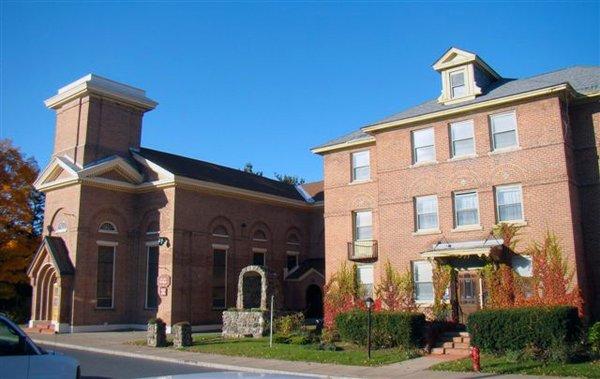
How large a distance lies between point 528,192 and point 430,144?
4868 mm

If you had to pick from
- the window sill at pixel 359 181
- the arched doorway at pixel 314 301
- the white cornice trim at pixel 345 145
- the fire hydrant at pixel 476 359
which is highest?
the white cornice trim at pixel 345 145

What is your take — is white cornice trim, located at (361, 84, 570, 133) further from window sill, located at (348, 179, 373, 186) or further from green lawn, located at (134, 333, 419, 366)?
green lawn, located at (134, 333, 419, 366)

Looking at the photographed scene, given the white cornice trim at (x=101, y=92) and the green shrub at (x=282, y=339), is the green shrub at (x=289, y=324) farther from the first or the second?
the white cornice trim at (x=101, y=92)

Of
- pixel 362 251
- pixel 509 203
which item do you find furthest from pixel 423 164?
pixel 362 251

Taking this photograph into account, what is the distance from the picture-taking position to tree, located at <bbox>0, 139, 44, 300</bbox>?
36.4 metres

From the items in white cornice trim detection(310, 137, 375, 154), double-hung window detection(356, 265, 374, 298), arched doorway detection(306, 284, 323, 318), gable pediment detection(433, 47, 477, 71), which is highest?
gable pediment detection(433, 47, 477, 71)

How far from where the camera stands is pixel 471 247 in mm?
22703

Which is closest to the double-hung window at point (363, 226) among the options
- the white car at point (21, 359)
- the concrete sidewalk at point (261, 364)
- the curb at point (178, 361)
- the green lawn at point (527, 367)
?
the concrete sidewalk at point (261, 364)

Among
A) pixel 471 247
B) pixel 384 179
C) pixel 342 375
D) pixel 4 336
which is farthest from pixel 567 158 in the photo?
pixel 4 336

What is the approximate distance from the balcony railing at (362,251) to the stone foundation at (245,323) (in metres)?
5.01

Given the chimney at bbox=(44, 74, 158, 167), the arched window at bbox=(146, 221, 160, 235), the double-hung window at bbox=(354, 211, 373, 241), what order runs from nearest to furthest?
the double-hung window at bbox=(354, 211, 373, 241), the arched window at bbox=(146, 221, 160, 235), the chimney at bbox=(44, 74, 158, 167)

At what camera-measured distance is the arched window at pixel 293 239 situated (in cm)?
3988

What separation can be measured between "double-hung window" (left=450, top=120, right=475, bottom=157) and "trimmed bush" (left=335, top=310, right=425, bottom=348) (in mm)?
7480

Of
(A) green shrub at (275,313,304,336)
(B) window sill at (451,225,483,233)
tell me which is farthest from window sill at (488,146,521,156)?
(A) green shrub at (275,313,304,336)
